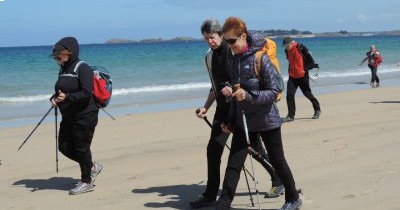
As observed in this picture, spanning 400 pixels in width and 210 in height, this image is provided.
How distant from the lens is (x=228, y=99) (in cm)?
539

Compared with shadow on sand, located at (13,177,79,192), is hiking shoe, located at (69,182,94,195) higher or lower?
higher

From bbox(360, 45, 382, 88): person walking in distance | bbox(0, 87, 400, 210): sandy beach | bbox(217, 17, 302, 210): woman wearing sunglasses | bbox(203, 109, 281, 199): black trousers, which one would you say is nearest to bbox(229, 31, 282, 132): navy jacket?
bbox(217, 17, 302, 210): woman wearing sunglasses

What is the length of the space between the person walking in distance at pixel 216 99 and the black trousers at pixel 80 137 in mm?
1418

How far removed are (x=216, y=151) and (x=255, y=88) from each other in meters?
1.02

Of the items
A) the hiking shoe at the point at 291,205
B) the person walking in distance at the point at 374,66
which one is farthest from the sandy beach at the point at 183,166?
the person walking in distance at the point at 374,66

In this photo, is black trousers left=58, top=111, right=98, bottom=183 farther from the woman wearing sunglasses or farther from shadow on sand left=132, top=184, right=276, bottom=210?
the woman wearing sunglasses

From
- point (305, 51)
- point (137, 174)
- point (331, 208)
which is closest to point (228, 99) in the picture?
point (331, 208)

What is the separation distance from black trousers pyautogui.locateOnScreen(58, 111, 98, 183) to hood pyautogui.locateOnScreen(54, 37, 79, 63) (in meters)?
0.60

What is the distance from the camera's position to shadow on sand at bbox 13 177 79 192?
23.5 ft

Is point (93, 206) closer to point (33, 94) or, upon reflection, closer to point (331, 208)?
point (331, 208)

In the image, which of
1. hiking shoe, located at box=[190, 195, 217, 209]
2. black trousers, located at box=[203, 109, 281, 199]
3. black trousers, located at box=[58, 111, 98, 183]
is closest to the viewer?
black trousers, located at box=[203, 109, 281, 199]

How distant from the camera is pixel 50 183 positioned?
24.4 ft

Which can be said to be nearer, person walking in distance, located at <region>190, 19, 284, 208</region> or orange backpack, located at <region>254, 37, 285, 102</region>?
orange backpack, located at <region>254, 37, 285, 102</region>

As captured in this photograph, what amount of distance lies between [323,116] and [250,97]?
25.8ft
